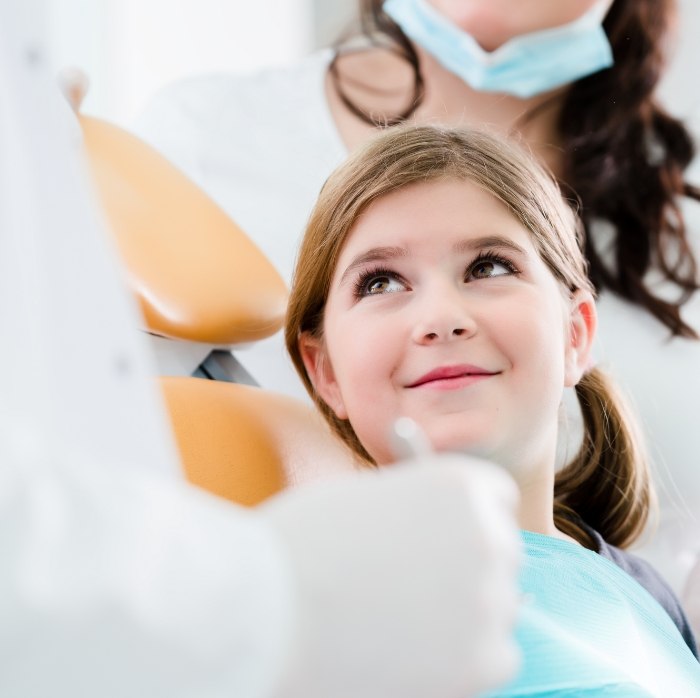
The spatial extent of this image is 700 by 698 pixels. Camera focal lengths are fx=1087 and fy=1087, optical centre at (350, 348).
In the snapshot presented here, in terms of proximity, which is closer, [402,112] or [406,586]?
[406,586]

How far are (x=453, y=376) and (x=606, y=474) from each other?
1.59ft

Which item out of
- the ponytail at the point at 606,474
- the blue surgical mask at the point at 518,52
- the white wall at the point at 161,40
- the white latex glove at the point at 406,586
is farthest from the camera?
the white wall at the point at 161,40

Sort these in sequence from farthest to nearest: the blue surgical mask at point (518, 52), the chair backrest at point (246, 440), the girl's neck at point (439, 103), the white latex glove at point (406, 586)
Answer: the girl's neck at point (439, 103), the blue surgical mask at point (518, 52), the chair backrest at point (246, 440), the white latex glove at point (406, 586)

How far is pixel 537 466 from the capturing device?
3.76 ft

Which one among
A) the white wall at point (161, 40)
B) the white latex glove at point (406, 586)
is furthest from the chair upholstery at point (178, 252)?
the white wall at point (161, 40)

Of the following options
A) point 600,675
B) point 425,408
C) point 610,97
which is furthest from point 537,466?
point 610,97

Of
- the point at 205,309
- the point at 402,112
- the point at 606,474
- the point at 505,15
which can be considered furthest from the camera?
the point at 402,112

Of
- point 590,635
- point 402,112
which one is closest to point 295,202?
point 402,112

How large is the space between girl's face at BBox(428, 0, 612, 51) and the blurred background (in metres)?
0.58

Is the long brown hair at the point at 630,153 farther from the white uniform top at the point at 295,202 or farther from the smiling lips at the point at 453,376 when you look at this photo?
the smiling lips at the point at 453,376

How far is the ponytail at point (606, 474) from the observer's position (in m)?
1.44

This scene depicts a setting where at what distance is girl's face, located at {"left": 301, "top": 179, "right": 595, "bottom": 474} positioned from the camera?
1060 mm

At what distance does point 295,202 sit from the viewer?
5.89ft

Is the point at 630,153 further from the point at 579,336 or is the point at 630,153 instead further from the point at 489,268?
the point at 489,268
